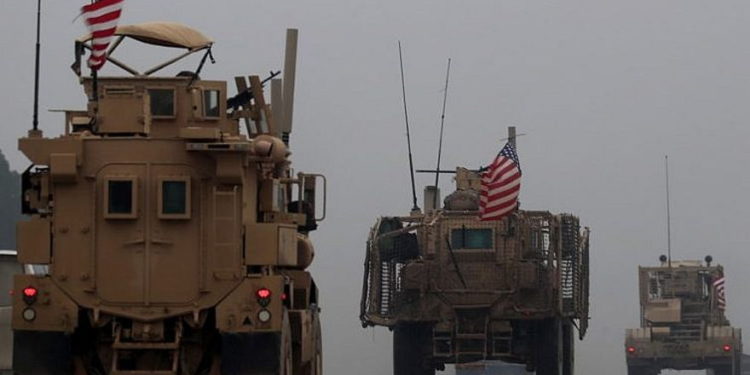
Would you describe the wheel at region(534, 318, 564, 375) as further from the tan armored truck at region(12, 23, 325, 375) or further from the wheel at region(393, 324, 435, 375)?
the tan armored truck at region(12, 23, 325, 375)

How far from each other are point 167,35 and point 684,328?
2594 cm

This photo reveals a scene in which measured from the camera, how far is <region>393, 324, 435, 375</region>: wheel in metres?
32.8

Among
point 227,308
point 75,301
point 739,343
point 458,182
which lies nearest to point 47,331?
point 75,301

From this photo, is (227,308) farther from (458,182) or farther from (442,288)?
(458,182)

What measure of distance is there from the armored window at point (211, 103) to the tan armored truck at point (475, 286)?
33.9ft

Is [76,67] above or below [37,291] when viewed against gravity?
above

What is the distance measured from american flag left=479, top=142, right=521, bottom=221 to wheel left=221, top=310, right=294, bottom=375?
11575 millimetres

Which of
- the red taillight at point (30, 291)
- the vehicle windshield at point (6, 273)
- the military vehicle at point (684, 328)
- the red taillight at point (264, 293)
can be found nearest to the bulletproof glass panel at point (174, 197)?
the red taillight at point (264, 293)

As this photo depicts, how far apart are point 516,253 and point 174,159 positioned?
40.0 feet

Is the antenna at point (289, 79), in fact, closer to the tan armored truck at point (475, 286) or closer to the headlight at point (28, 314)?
the tan armored truck at point (475, 286)

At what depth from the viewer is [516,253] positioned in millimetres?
32125

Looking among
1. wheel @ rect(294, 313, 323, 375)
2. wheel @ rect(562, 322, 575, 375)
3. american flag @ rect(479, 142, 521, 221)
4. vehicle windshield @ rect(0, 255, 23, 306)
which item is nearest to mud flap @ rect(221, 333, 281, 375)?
wheel @ rect(294, 313, 323, 375)

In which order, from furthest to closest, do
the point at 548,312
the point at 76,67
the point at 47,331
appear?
the point at 548,312, the point at 76,67, the point at 47,331

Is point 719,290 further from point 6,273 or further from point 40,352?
point 40,352
